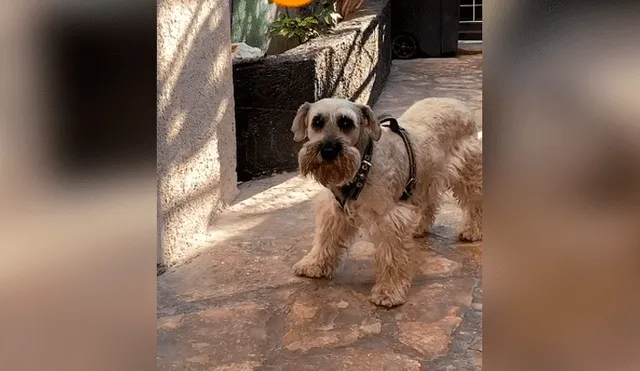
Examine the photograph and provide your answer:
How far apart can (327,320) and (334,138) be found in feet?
1.99

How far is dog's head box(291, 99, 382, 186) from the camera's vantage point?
8.65 feet

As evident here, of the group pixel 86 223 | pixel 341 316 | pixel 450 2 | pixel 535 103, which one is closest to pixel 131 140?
pixel 86 223

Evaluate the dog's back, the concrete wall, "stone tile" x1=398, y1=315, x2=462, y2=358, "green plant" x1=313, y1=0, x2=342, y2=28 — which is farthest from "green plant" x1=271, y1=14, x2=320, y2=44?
"stone tile" x1=398, y1=315, x2=462, y2=358

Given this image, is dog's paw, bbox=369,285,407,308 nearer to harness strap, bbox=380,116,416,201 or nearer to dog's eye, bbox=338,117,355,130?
harness strap, bbox=380,116,416,201

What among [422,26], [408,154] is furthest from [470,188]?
[422,26]

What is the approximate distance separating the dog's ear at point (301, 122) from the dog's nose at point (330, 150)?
0.71ft

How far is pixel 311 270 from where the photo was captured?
2986 millimetres

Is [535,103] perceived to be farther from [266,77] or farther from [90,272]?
[266,77]

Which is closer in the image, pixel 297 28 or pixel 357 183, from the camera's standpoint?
pixel 357 183

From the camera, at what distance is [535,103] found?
0.71 meters

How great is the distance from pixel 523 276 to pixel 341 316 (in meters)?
1.95

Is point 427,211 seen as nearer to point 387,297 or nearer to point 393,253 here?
point 393,253

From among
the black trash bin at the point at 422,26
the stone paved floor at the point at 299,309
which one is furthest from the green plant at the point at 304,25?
the black trash bin at the point at 422,26

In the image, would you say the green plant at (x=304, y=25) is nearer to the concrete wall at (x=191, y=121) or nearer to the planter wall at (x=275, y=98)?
the planter wall at (x=275, y=98)
